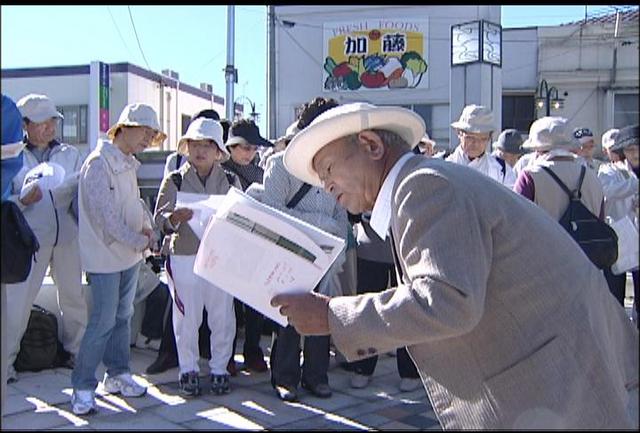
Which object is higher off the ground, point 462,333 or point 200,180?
point 200,180

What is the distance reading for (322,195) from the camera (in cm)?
451

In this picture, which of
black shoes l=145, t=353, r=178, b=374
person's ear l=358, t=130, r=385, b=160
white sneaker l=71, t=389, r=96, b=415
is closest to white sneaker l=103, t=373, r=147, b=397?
white sneaker l=71, t=389, r=96, b=415

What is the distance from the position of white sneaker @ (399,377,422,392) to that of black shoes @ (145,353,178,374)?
5.66 ft

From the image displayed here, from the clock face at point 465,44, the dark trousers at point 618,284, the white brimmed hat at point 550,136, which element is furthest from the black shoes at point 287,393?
the clock face at point 465,44

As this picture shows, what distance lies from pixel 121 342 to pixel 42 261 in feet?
2.80

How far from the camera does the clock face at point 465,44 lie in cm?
1057

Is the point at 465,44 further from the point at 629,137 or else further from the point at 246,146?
the point at 629,137

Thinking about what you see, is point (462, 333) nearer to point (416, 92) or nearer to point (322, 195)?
point (322, 195)

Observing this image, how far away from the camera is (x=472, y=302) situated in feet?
5.19

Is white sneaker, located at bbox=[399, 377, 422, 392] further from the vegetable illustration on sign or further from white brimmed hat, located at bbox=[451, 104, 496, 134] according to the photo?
the vegetable illustration on sign

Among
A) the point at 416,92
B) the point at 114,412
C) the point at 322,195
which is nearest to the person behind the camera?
the point at 114,412

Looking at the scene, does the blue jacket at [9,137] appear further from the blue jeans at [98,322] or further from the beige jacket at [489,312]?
the blue jeans at [98,322]

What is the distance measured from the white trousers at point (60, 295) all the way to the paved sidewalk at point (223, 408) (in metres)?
0.31

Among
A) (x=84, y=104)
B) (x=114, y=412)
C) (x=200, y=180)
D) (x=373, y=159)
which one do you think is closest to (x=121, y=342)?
(x=114, y=412)
